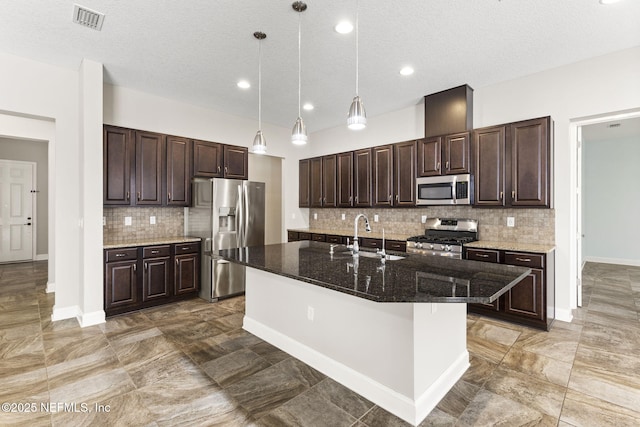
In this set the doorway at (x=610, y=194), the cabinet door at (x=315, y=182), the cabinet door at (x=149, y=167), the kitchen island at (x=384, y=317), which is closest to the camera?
the kitchen island at (x=384, y=317)

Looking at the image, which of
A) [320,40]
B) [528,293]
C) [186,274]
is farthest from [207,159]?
[528,293]

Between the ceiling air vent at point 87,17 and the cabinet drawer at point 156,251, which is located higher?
the ceiling air vent at point 87,17

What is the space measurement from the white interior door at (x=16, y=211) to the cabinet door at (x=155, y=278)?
5.52 metres

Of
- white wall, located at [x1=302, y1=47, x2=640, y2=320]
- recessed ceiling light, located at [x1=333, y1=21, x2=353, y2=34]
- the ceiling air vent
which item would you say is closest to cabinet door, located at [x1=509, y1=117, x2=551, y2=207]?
white wall, located at [x1=302, y1=47, x2=640, y2=320]

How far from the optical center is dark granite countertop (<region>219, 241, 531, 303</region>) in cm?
156

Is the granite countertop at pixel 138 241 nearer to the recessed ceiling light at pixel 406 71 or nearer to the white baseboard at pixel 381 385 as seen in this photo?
the white baseboard at pixel 381 385

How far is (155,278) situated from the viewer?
4059mm

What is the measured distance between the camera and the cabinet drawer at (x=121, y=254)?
3.69 metres

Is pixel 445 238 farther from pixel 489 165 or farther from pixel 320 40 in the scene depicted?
pixel 320 40

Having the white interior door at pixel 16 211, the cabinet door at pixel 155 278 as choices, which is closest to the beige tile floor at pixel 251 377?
the cabinet door at pixel 155 278

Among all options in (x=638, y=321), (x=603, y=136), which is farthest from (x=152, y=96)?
(x=603, y=136)

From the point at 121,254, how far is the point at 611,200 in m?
9.37

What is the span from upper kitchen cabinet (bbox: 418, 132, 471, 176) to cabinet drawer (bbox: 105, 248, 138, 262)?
4026 millimetres

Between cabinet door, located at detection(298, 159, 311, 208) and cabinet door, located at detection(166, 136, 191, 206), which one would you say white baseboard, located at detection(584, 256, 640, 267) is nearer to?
cabinet door, located at detection(298, 159, 311, 208)
